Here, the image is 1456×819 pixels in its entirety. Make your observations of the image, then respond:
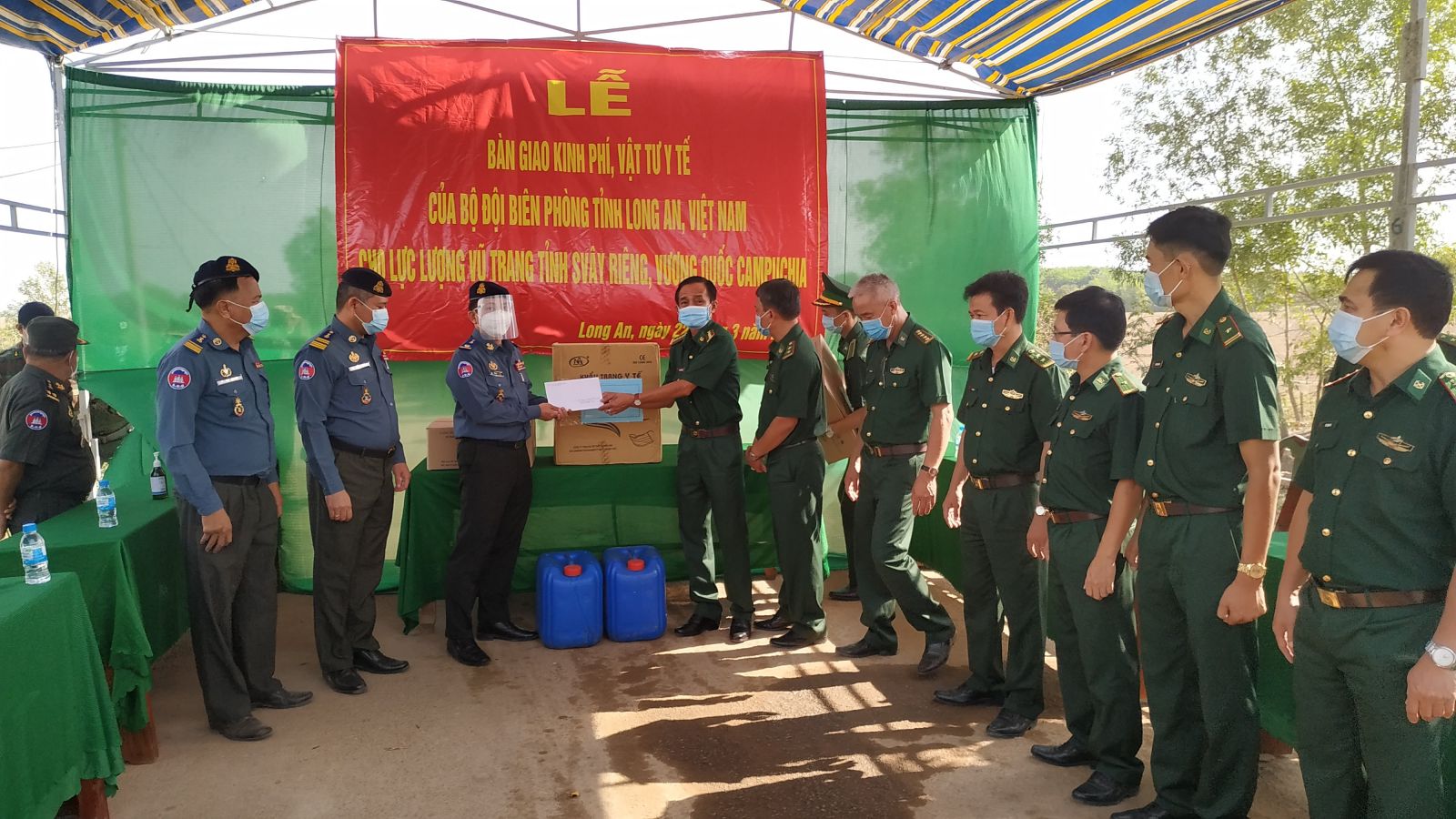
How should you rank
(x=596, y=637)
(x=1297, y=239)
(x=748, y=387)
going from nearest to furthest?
(x=596, y=637), (x=748, y=387), (x=1297, y=239)

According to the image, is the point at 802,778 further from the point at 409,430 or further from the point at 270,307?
the point at 270,307

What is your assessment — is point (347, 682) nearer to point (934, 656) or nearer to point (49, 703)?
point (49, 703)

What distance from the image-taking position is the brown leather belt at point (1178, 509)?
243cm

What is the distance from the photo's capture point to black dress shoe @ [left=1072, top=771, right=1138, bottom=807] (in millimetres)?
2938

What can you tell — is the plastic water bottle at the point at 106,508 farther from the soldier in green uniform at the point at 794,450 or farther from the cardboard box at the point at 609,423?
the soldier in green uniform at the point at 794,450

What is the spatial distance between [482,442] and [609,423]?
71 centimetres

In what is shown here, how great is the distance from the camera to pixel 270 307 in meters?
5.12

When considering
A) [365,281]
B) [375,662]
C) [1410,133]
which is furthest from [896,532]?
[1410,133]

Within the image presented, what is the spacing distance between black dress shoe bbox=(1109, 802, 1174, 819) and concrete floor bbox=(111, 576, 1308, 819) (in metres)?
0.16

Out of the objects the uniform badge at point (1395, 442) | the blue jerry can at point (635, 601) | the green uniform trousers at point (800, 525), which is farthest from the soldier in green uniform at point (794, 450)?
the uniform badge at point (1395, 442)

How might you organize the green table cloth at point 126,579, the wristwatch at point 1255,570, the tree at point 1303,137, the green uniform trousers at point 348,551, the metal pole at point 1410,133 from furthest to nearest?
the tree at point 1303,137 < the metal pole at point 1410,133 < the green uniform trousers at point 348,551 < the green table cloth at point 126,579 < the wristwatch at point 1255,570

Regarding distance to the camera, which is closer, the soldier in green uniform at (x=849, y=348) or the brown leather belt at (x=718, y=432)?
the brown leather belt at (x=718, y=432)

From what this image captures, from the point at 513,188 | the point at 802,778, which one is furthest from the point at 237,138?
the point at 802,778

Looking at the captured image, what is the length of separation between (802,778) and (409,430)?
128 inches
